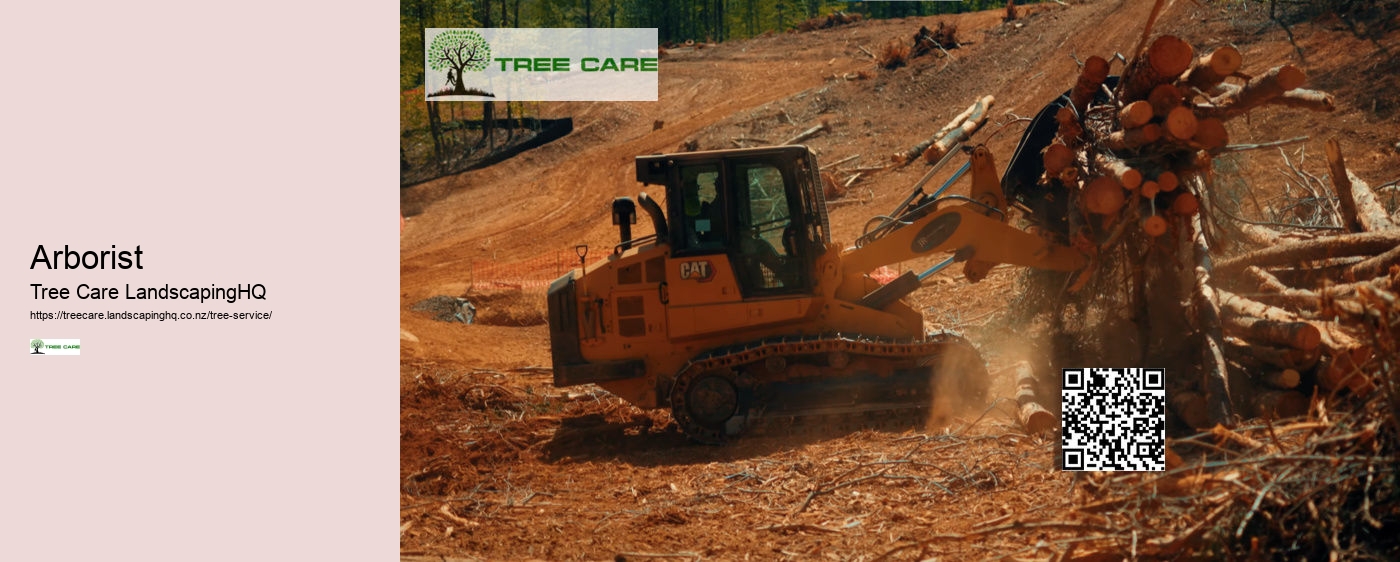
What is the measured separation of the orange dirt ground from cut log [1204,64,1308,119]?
2.71m

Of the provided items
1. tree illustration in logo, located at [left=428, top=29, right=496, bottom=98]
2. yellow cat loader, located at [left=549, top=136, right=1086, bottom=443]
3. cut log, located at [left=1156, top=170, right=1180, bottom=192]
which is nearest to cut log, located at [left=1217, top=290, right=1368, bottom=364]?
cut log, located at [left=1156, top=170, right=1180, bottom=192]

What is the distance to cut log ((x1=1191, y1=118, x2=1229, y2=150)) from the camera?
873 cm

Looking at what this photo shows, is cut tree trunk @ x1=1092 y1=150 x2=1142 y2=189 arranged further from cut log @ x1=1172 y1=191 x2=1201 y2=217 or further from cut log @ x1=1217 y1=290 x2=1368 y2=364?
cut log @ x1=1217 y1=290 x2=1368 y2=364

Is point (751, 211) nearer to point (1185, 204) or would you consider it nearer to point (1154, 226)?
point (1154, 226)

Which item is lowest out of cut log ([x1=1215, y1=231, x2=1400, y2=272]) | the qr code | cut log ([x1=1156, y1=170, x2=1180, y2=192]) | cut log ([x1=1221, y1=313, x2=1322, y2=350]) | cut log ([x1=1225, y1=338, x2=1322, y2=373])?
the qr code

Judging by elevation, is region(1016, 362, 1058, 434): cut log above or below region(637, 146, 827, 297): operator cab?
below

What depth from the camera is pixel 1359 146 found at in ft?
53.5

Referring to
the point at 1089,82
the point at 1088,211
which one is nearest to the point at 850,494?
the point at 1088,211

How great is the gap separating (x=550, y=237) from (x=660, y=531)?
1937 centimetres

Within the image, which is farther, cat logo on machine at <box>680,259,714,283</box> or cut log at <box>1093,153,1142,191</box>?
cat logo on machine at <box>680,259,714,283</box>

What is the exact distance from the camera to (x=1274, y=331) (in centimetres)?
851

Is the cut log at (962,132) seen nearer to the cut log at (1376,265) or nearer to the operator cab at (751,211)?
the operator cab at (751,211)

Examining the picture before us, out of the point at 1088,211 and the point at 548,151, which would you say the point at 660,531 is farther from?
the point at 548,151

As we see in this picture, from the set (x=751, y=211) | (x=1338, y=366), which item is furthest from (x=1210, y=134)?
(x=751, y=211)
